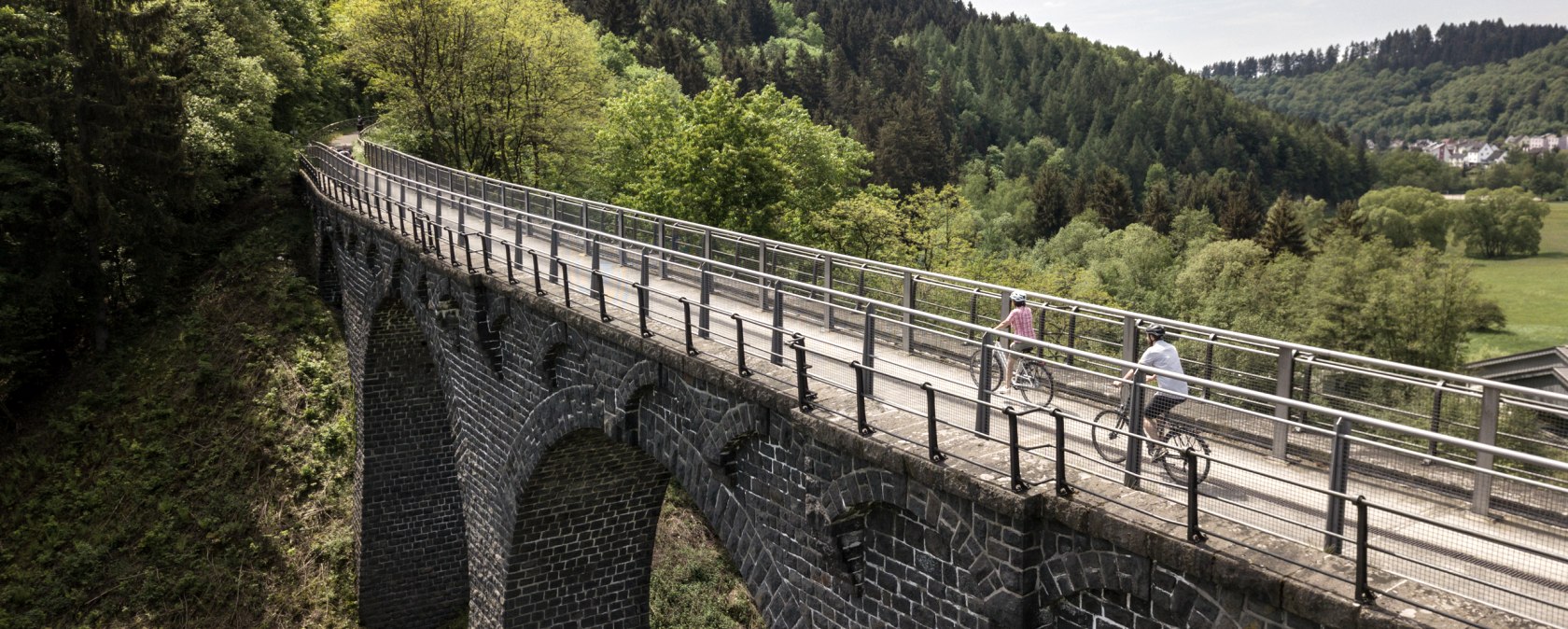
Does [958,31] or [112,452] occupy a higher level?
[958,31]

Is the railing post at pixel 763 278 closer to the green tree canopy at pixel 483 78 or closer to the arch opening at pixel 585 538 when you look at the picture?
the arch opening at pixel 585 538

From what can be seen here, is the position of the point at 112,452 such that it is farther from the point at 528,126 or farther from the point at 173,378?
the point at 528,126

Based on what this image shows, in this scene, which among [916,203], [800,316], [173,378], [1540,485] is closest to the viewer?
[1540,485]

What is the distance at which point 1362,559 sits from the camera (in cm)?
496

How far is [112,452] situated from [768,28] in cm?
12274

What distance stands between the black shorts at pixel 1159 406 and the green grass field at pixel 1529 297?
209ft

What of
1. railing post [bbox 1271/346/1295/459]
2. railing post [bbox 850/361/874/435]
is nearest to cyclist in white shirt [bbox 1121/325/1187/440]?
railing post [bbox 1271/346/1295/459]

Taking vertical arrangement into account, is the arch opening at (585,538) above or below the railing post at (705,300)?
below

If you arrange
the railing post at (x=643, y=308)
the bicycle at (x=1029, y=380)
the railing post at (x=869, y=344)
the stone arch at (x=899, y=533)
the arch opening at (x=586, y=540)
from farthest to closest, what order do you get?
the arch opening at (x=586, y=540) → the railing post at (x=643, y=308) → the railing post at (x=869, y=344) → the bicycle at (x=1029, y=380) → the stone arch at (x=899, y=533)

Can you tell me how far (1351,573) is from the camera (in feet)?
17.1

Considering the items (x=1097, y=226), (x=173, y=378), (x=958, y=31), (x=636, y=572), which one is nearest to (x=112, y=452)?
(x=173, y=378)

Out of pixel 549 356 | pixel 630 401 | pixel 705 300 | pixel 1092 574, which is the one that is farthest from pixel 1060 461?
pixel 549 356

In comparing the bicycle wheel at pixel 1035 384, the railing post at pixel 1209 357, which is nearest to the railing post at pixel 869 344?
the bicycle wheel at pixel 1035 384

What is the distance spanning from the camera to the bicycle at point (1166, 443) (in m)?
6.30
